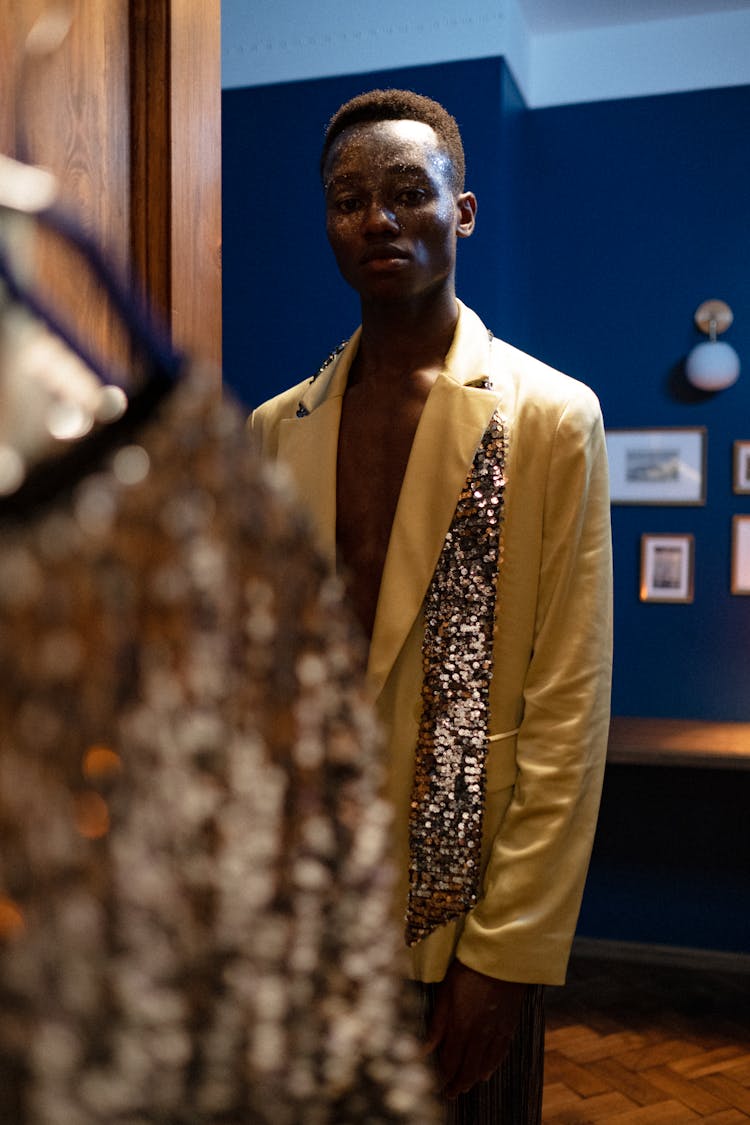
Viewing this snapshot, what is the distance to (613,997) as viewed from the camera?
3.36 meters

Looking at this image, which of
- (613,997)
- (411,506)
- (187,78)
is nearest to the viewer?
(187,78)

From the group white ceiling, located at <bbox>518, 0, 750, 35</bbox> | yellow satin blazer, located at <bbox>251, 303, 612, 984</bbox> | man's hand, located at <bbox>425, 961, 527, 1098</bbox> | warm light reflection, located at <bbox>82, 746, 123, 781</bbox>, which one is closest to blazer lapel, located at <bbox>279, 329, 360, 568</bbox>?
yellow satin blazer, located at <bbox>251, 303, 612, 984</bbox>

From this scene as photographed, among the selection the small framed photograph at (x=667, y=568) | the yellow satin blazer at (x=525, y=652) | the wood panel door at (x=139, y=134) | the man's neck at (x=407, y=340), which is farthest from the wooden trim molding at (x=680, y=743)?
the wood panel door at (x=139, y=134)

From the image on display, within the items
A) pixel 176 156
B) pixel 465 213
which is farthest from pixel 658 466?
pixel 176 156

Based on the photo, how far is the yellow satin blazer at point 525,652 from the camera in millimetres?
1062

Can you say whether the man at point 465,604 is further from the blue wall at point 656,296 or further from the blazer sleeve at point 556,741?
the blue wall at point 656,296

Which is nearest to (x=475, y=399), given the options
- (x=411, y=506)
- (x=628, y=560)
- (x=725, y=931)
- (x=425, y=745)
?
(x=411, y=506)

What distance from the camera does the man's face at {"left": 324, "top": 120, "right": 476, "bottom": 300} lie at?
1038mm

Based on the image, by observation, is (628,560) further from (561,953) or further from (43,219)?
(43,219)

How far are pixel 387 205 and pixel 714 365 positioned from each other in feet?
8.99

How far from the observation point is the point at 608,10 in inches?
142

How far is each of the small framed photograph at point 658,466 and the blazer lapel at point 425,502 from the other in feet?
8.51

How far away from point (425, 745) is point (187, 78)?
26.6 inches

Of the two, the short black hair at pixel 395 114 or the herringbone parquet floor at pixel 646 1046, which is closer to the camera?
the short black hair at pixel 395 114
